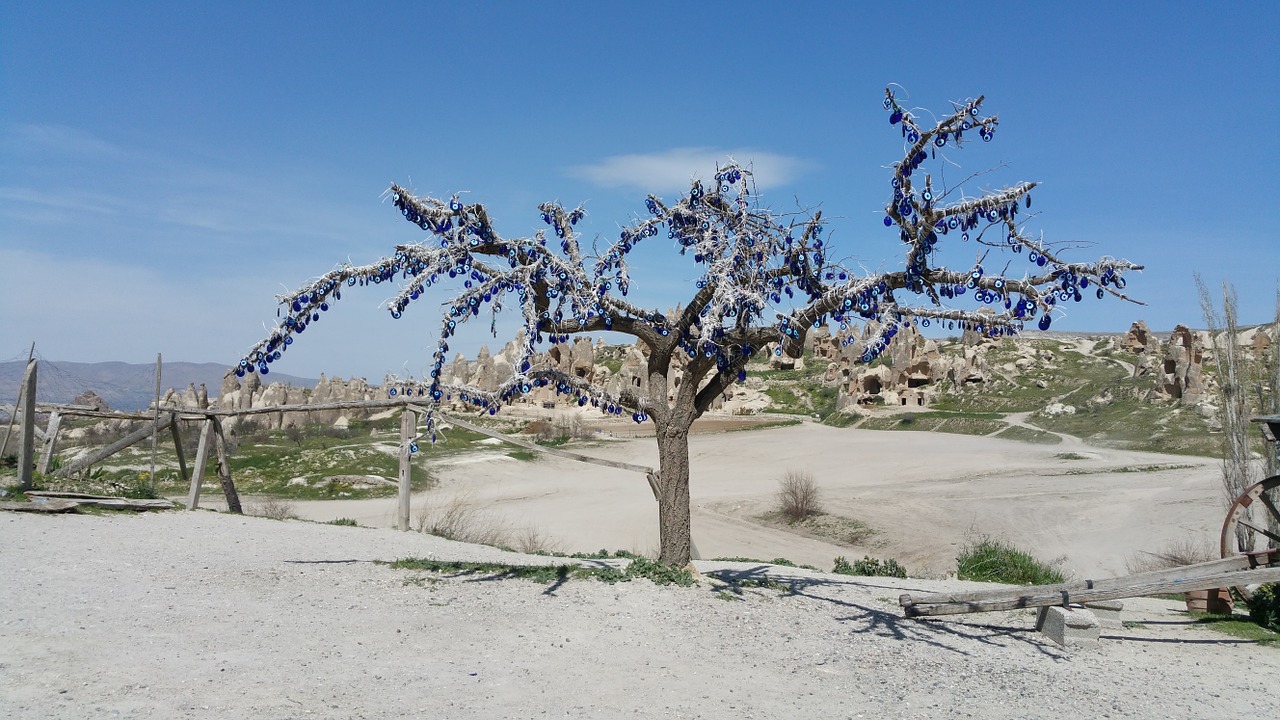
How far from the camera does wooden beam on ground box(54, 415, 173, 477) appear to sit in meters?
13.7

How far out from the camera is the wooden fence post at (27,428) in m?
11.8

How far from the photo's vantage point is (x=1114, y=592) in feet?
24.3

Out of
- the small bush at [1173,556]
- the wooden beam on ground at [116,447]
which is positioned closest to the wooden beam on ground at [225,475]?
the wooden beam on ground at [116,447]

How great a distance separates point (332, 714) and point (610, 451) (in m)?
31.8

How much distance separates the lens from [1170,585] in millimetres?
7598

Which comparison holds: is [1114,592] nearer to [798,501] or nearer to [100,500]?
[100,500]

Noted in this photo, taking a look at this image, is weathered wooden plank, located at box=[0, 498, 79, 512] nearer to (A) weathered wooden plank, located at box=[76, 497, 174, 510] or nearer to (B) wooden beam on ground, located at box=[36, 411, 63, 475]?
(A) weathered wooden plank, located at box=[76, 497, 174, 510]

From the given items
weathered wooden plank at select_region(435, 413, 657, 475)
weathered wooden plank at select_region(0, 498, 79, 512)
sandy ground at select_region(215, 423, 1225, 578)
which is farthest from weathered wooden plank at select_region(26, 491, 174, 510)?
sandy ground at select_region(215, 423, 1225, 578)

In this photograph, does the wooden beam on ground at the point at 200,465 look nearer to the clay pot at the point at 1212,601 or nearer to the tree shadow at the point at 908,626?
the tree shadow at the point at 908,626

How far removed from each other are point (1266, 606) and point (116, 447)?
51.9 ft

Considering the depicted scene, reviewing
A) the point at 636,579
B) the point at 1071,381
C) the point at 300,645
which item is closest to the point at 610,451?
the point at 636,579

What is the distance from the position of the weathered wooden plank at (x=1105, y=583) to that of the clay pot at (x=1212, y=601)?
956 mm

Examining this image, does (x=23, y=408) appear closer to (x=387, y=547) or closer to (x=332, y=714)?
(x=387, y=547)

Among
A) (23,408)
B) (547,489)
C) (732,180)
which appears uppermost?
(732,180)
